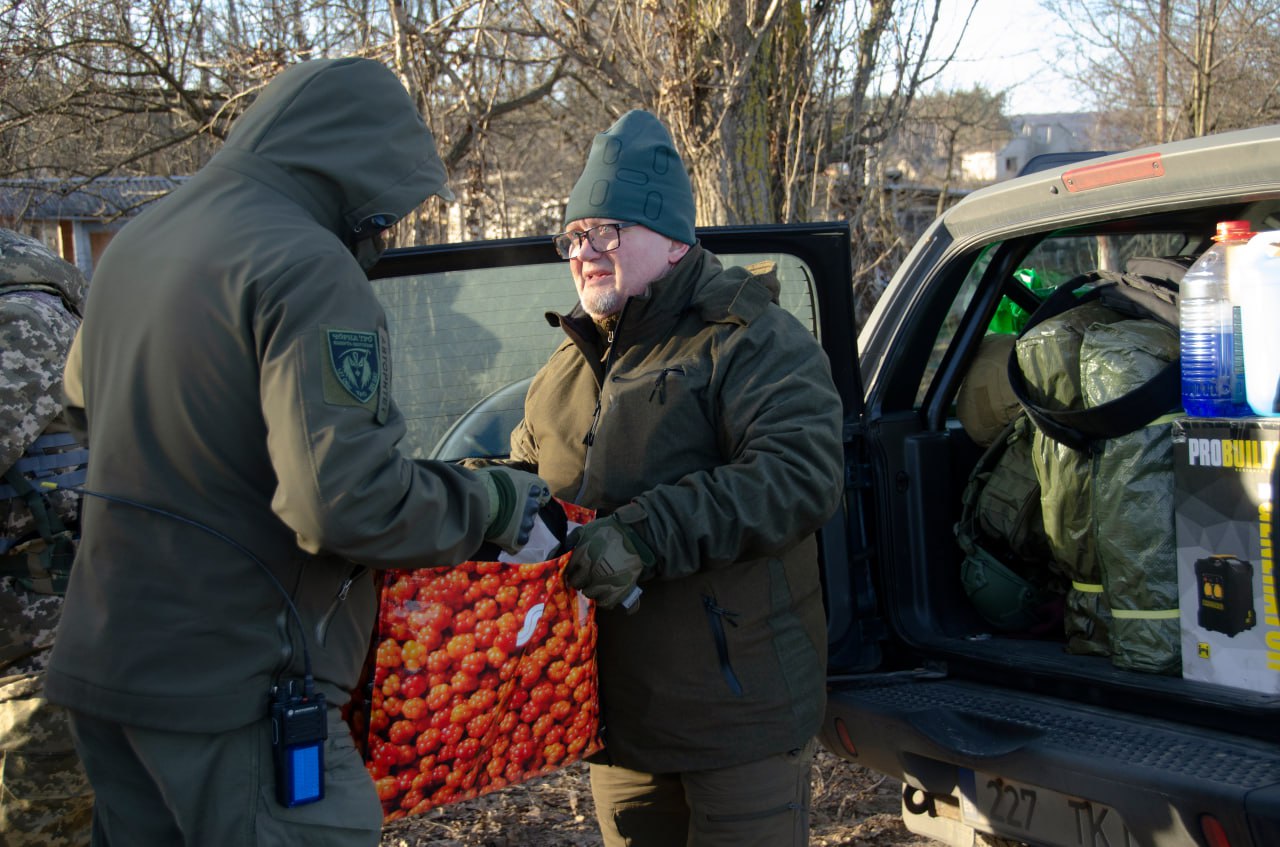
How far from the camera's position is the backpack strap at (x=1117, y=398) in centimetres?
278

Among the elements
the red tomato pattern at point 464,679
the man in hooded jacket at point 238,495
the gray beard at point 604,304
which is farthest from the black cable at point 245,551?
the gray beard at point 604,304

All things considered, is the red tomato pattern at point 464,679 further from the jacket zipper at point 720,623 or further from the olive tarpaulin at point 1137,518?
the olive tarpaulin at point 1137,518

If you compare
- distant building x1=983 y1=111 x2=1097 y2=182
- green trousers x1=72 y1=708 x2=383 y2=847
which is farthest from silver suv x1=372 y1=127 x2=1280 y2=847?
distant building x1=983 y1=111 x2=1097 y2=182

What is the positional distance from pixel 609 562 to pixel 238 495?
713 mm

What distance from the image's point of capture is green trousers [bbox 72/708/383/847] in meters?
1.79

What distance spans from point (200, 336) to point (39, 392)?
1355mm

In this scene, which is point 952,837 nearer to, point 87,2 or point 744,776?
point 744,776

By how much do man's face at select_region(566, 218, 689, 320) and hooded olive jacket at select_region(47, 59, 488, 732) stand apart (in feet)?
2.32

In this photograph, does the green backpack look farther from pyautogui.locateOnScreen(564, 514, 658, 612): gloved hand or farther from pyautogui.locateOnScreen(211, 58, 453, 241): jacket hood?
pyautogui.locateOnScreen(211, 58, 453, 241): jacket hood

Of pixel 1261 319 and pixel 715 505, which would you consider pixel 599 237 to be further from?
pixel 1261 319

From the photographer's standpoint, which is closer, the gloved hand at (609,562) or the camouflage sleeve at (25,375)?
the gloved hand at (609,562)

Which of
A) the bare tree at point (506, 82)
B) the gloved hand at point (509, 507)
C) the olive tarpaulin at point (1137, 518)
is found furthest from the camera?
the bare tree at point (506, 82)

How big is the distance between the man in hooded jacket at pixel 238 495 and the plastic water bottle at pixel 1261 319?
1717 millimetres

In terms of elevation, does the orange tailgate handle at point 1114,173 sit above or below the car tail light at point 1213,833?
above
